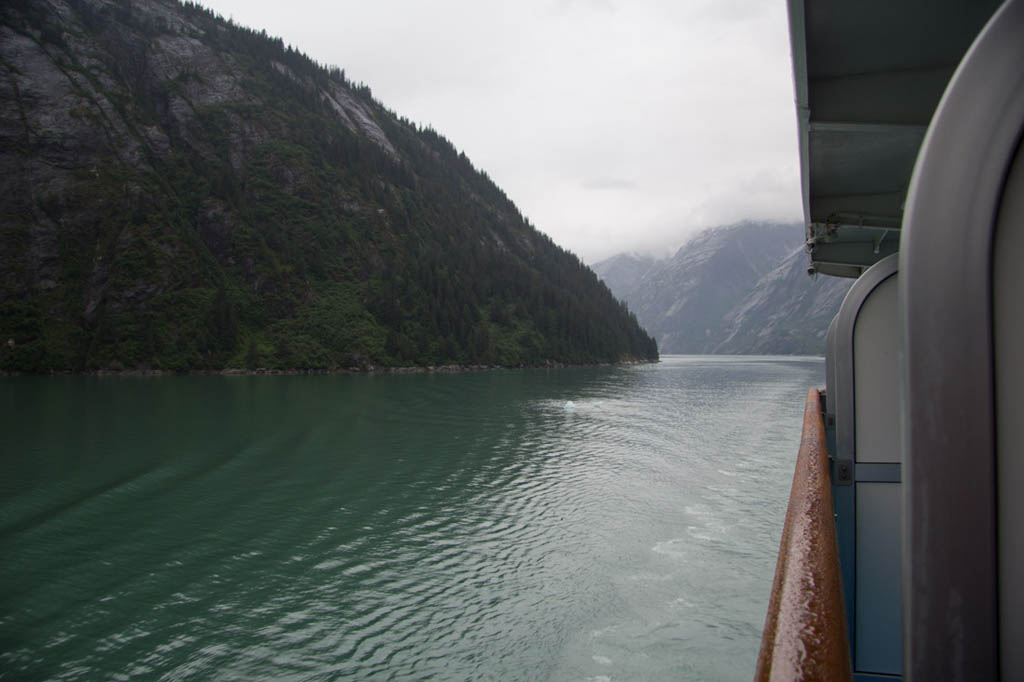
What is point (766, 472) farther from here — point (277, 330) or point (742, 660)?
point (277, 330)

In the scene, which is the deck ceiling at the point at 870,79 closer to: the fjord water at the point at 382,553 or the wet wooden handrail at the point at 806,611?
the wet wooden handrail at the point at 806,611

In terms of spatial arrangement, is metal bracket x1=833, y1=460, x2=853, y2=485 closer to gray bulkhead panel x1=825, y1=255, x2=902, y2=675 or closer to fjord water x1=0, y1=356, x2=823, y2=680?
gray bulkhead panel x1=825, y1=255, x2=902, y2=675

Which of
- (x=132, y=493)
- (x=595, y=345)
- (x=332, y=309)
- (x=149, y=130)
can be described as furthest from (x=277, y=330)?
(x=132, y=493)

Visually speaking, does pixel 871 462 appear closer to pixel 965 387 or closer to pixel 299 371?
pixel 965 387

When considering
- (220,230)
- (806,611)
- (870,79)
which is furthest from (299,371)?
(806,611)

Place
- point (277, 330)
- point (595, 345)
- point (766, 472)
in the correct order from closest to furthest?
point (766, 472) → point (277, 330) → point (595, 345)
